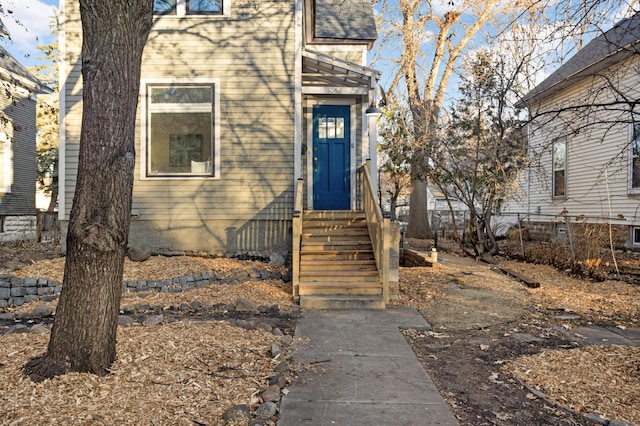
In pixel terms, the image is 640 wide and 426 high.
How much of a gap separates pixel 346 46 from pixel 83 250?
9.47 m

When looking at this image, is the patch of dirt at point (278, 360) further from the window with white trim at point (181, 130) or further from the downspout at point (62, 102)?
the window with white trim at point (181, 130)

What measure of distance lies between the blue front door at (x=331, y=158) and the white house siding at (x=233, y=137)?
4.65 feet

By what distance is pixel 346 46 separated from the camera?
1120cm

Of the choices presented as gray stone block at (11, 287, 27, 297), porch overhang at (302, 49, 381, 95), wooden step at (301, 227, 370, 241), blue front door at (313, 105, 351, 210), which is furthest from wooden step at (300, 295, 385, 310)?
porch overhang at (302, 49, 381, 95)

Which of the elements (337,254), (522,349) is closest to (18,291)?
(337,254)

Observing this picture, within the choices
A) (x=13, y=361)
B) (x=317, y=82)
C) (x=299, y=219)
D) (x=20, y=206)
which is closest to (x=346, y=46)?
(x=317, y=82)

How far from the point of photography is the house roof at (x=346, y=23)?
36.5 ft

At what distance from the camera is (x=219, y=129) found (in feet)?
28.5

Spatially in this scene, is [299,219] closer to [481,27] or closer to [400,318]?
[400,318]

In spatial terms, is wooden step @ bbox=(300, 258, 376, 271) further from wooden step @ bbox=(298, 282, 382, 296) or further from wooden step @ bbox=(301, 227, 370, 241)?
wooden step @ bbox=(301, 227, 370, 241)

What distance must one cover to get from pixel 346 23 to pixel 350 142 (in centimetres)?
363

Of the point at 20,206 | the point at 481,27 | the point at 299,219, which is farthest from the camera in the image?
the point at 481,27

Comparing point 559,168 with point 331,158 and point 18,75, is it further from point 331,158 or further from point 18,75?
point 18,75

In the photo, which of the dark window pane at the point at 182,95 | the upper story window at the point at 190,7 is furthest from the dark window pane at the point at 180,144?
the upper story window at the point at 190,7
